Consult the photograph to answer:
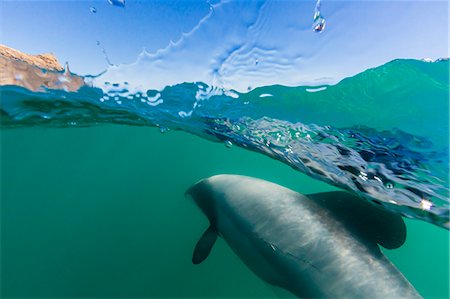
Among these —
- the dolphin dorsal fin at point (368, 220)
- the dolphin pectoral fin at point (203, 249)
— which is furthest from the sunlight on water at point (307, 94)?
the dolphin pectoral fin at point (203, 249)

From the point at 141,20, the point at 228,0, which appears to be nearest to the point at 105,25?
the point at 141,20

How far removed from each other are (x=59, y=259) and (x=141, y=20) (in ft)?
27.7

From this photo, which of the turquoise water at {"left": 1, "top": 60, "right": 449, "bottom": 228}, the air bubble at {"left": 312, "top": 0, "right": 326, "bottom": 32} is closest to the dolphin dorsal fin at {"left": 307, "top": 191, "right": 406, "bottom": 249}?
the turquoise water at {"left": 1, "top": 60, "right": 449, "bottom": 228}

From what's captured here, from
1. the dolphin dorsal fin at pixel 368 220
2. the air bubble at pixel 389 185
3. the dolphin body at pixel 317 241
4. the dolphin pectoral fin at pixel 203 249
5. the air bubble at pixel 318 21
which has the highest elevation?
the air bubble at pixel 318 21

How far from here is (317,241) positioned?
470cm

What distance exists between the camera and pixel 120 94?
800 centimetres

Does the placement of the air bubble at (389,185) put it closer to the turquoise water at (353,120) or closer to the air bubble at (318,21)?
the turquoise water at (353,120)

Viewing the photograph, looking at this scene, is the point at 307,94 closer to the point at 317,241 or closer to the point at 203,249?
the point at 317,241

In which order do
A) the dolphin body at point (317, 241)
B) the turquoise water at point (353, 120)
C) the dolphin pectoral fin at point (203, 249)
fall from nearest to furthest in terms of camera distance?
the dolphin body at point (317, 241) → the turquoise water at point (353, 120) → the dolphin pectoral fin at point (203, 249)

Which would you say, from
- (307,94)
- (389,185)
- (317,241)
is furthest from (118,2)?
(389,185)

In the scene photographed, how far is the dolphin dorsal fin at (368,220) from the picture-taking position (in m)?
4.81

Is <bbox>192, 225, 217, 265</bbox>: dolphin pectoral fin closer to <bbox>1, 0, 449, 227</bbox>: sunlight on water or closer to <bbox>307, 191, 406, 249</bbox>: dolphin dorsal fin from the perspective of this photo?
<bbox>307, 191, 406, 249</bbox>: dolphin dorsal fin

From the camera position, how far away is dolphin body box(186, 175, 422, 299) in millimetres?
4277

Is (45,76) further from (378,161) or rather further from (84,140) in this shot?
(84,140)
